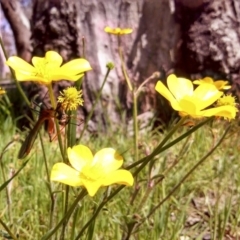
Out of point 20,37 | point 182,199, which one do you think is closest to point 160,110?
point 182,199

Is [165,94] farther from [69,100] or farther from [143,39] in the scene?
[143,39]

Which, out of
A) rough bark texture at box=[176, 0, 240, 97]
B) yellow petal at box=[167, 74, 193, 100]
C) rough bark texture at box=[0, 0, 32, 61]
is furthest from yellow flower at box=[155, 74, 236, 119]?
rough bark texture at box=[0, 0, 32, 61]

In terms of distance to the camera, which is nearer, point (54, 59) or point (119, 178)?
point (119, 178)

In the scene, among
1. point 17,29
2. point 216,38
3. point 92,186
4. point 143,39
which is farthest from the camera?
point 17,29

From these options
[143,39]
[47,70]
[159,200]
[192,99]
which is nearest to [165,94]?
[192,99]

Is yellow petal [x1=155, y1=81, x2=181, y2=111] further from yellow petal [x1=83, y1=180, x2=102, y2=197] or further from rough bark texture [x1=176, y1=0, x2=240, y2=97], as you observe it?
rough bark texture [x1=176, y1=0, x2=240, y2=97]

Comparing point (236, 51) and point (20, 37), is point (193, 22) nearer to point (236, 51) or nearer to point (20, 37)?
point (236, 51)
